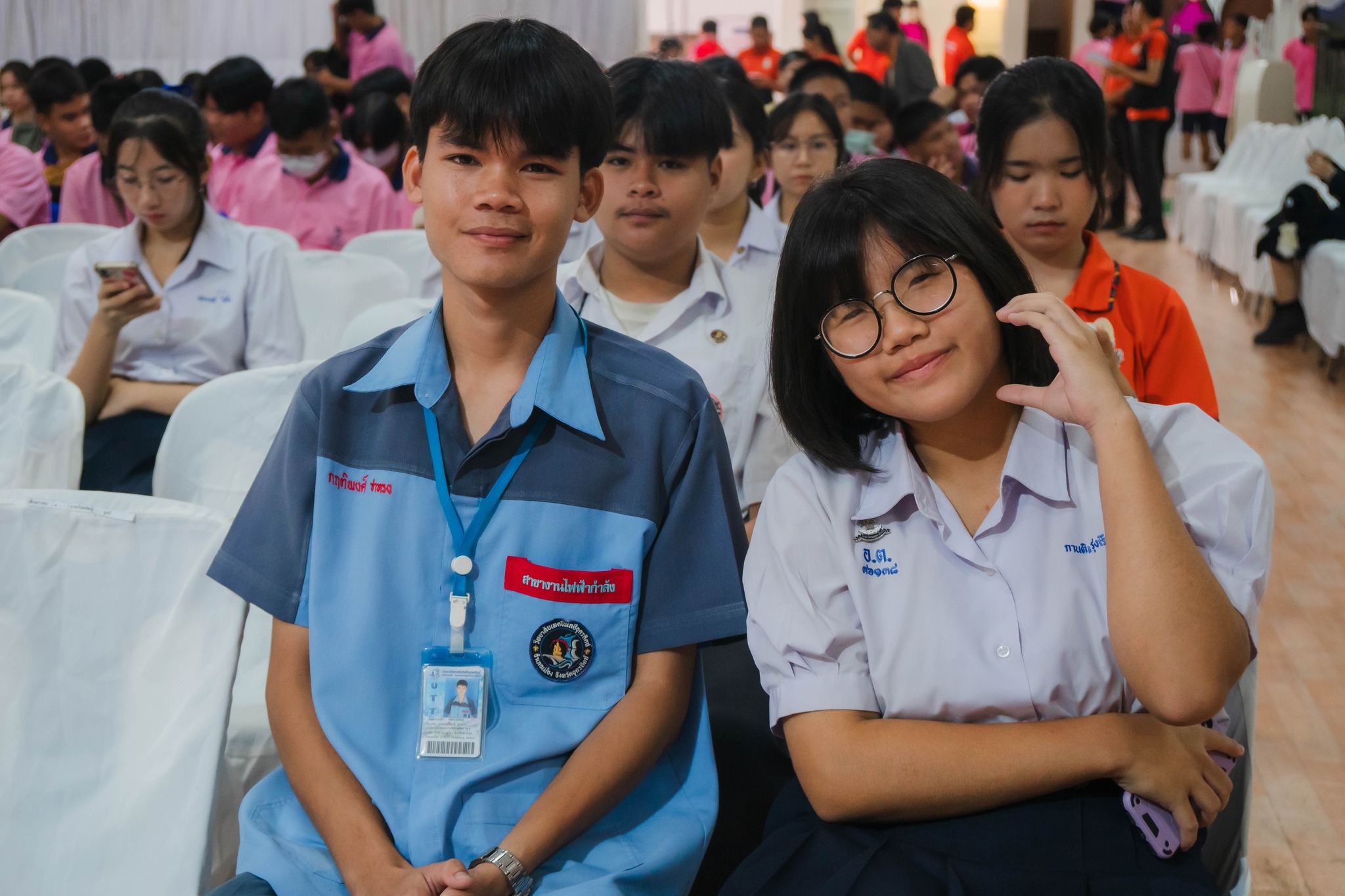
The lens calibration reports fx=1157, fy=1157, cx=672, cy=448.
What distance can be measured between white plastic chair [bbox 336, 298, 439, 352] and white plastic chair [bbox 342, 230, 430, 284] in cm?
112

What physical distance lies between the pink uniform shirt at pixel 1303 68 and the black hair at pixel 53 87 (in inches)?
334

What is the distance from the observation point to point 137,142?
2822 millimetres

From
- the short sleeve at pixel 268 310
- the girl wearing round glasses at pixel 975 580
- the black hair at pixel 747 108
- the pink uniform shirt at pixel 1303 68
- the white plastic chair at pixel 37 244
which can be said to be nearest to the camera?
the girl wearing round glasses at pixel 975 580

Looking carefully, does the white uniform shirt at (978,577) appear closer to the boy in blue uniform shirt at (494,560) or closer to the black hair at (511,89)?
the boy in blue uniform shirt at (494,560)

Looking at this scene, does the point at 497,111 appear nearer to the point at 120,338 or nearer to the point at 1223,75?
the point at 120,338

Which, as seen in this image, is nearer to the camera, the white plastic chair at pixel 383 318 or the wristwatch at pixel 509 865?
the wristwatch at pixel 509 865

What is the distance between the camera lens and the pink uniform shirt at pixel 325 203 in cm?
450

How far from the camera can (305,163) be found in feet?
14.6

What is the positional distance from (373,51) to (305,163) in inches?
179

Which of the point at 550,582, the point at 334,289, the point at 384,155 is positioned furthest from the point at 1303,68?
the point at 550,582

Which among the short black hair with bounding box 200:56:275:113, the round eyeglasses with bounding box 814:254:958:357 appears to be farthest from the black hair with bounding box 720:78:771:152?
the short black hair with bounding box 200:56:275:113

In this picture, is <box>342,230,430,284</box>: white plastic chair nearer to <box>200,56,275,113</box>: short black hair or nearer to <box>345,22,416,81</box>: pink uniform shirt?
<box>200,56,275,113</box>: short black hair

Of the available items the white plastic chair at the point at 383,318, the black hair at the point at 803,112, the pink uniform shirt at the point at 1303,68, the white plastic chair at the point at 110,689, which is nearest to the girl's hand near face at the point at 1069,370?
the white plastic chair at the point at 110,689

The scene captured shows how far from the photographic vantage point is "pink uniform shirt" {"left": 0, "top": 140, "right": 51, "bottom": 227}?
16.5 feet
